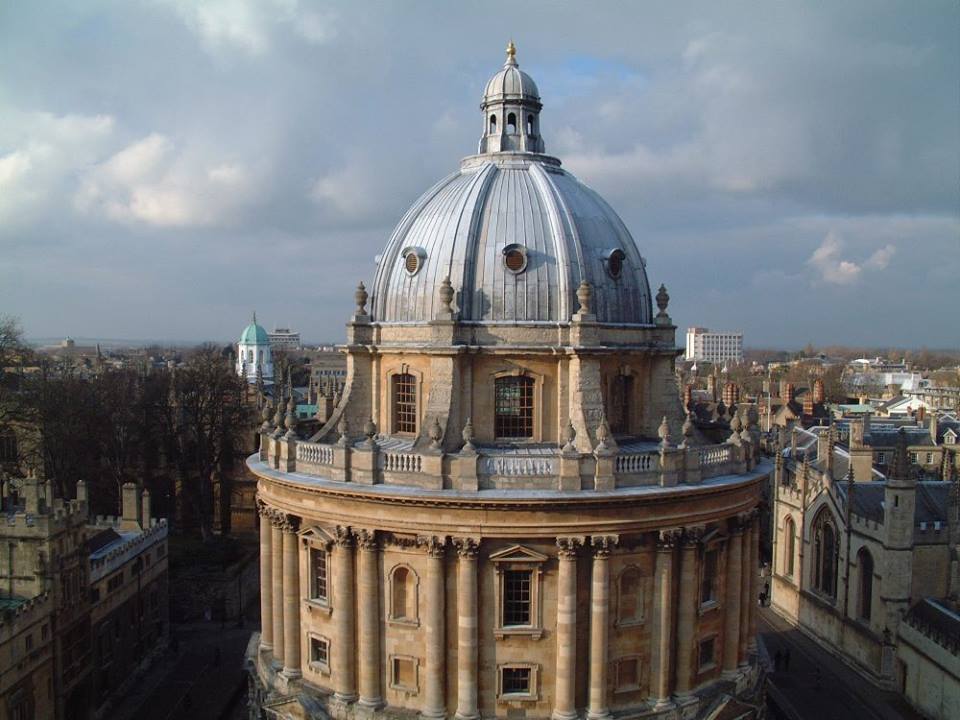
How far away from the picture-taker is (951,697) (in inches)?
1355

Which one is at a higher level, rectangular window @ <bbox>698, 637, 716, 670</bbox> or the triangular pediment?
the triangular pediment

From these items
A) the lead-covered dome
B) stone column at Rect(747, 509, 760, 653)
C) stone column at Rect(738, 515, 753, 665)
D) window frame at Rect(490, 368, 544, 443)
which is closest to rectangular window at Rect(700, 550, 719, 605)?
stone column at Rect(738, 515, 753, 665)

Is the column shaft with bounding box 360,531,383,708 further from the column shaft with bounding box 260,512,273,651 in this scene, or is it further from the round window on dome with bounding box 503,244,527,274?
the round window on dome with bounding box 503,244,527,274

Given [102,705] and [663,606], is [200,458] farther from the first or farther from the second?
[663,606]

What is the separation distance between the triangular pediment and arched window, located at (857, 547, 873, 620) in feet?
76.7

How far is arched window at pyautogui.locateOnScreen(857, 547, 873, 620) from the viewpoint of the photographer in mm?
40875

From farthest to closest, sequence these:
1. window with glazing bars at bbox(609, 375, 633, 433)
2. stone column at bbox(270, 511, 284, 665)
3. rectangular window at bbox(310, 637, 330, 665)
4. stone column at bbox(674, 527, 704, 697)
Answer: stone column at bbox(270, 511, 284, 665), window with glazing bars at bbox(609, 375, 633, 433), rectangular window at bbox(310, 637, 330, 665), stone column at bbox(674, 527, 704, 697)

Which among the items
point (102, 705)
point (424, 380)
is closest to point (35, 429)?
point (102, 705)

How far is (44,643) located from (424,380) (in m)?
17.7

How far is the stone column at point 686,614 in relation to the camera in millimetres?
27141

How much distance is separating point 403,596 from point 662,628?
8.39 metres

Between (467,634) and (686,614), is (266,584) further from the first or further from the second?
(686,614)

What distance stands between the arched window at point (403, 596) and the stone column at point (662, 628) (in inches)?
307

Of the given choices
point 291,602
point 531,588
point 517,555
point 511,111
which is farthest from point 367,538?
point 511,111
